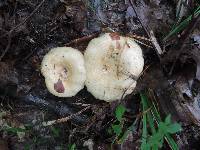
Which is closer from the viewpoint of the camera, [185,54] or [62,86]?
[62,86]

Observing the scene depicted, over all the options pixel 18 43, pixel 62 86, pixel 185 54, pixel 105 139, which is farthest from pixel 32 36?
pixel 185 54

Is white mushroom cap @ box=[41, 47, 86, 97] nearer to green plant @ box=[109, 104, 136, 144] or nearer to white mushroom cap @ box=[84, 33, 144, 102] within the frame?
white mushroom cap @ box=[84, 33, 144, 102]

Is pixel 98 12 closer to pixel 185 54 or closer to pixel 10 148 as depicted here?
pixel 185 54

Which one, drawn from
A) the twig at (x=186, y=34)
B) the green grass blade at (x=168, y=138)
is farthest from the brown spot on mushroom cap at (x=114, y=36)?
the green grass blade at (x=168, y=138)

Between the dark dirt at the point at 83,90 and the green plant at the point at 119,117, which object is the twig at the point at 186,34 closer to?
the dark dirt at the point at 83,90

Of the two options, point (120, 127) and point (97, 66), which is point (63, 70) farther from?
point (120, 127)

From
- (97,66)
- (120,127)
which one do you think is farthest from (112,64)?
(120,127)

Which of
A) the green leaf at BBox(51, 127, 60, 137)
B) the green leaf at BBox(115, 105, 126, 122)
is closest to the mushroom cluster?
the green leaf at BBox(115, 105, 126, 122)
